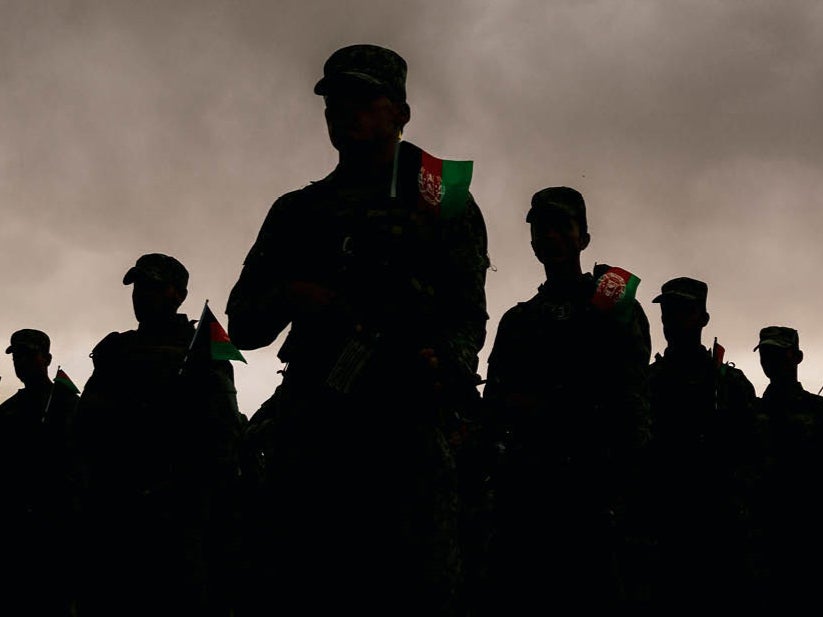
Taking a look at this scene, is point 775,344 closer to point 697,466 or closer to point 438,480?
point 697,466

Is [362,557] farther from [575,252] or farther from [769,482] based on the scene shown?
[769,482]

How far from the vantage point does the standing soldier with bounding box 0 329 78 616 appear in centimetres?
984

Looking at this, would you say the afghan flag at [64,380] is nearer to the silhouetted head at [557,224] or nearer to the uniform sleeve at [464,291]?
the silhouetted head at [557,224]

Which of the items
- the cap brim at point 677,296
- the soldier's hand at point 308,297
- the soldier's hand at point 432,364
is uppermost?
the cap brim at point 677,296

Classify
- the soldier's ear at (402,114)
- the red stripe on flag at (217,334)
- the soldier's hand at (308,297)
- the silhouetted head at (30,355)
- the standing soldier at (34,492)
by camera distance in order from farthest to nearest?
the silhouetted head at (30,355) → the standing soldier at (34,492) → the red stripe on flag at (217,334) → the soldier's ear at (402,114) → the soldier's hand at (308,297)

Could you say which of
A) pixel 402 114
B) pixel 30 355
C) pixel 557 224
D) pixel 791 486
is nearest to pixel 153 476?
pixel 557 224

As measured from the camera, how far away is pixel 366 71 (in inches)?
154

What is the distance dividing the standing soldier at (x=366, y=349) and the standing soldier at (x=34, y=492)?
6495mm

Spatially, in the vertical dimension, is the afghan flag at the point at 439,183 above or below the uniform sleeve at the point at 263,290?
above

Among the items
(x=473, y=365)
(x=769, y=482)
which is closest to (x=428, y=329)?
(x=473, y=365)

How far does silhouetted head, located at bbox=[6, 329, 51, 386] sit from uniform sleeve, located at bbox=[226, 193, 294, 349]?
7.58 meters

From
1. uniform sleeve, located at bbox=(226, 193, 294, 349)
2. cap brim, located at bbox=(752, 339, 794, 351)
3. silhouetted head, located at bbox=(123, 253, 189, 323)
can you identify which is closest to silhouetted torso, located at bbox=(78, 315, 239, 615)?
silhouetted head, located at bbox=(123, 253, 189, 323)

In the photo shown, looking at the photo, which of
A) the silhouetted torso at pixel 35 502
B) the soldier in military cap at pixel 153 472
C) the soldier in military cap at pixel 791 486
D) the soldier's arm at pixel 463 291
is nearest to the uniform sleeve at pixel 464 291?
the soldier's arm at pixel 463 291

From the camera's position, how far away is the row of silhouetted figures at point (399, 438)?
3613 mm
